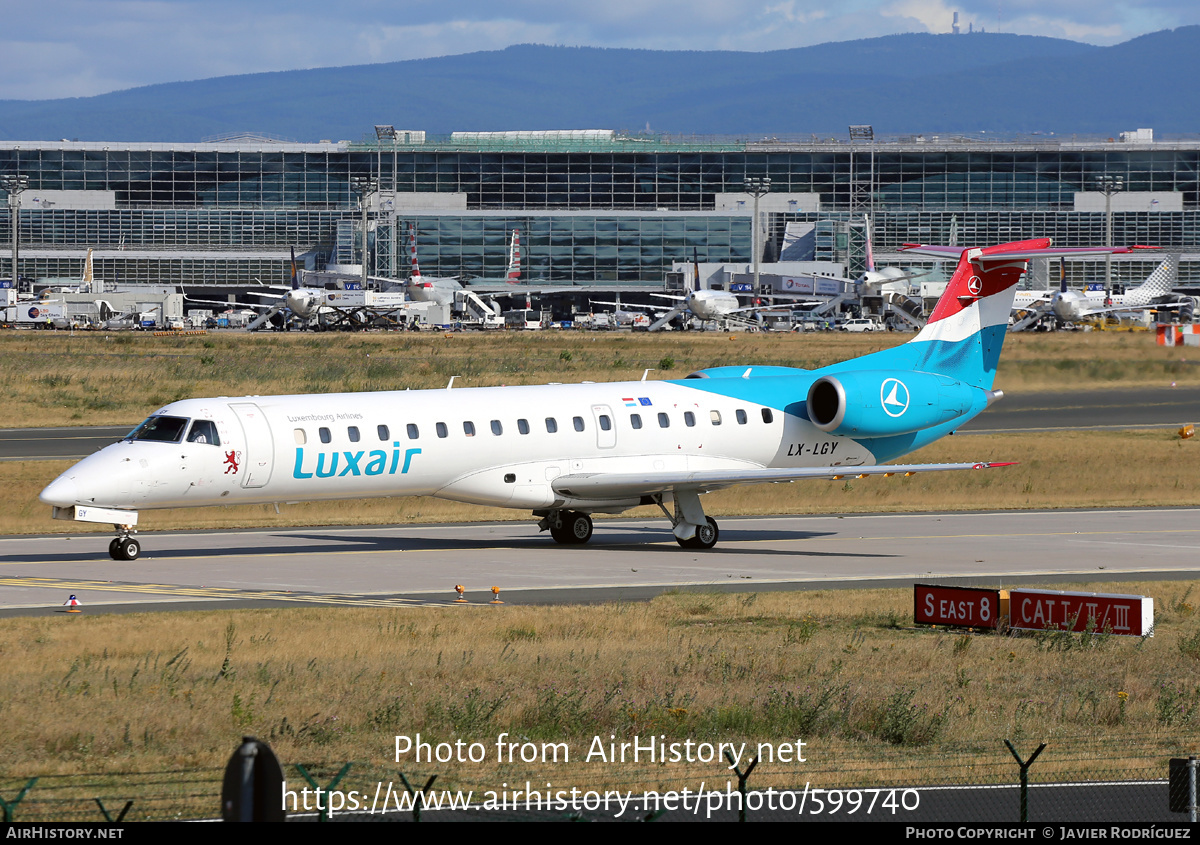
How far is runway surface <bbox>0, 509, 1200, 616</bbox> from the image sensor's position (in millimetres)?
26469

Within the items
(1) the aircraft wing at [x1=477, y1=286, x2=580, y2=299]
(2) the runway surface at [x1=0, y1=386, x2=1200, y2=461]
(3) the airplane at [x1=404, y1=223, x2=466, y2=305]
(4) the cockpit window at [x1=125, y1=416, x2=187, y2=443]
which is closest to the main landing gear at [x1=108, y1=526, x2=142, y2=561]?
(4) the cockpit window at [x1=125, y1=416, x2=187, y2=443]

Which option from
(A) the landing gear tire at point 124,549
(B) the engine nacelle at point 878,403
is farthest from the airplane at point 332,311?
(A) the landing gear tire at point 124,549

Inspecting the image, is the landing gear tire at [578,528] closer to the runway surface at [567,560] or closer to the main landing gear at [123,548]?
the runway surface at [567,560]

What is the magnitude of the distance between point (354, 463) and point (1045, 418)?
39.7m

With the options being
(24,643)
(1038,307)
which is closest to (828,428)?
(24,643)

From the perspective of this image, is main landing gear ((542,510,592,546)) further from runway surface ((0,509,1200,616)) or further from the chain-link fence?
the chain-link fence

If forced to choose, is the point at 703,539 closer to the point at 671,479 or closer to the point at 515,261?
the point at 671,479

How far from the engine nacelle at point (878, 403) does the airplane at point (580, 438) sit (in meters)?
0.05

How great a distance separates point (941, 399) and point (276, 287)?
154595 millimetres

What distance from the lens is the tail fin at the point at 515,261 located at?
632ft

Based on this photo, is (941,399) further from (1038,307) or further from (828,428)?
(1038,307)

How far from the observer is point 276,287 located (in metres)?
181

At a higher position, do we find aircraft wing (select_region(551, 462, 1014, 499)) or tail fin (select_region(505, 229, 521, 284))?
tail fin (select_region(505, 229, 521, 284))

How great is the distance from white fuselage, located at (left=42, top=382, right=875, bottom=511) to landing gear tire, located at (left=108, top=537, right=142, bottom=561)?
1933mm
